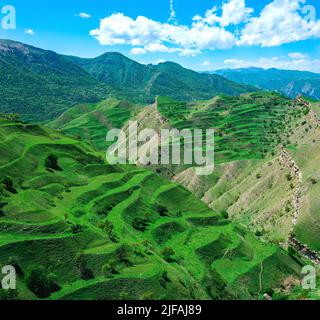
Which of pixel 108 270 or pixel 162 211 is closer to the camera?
pixel 108 270

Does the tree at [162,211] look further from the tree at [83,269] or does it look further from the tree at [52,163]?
the tree at [83,269]

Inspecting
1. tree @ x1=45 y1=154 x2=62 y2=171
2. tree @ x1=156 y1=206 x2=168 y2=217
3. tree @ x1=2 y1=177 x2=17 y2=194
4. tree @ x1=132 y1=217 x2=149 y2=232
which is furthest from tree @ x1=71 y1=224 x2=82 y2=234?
tree @ x1=45 y1=154 x2=62 y2=171

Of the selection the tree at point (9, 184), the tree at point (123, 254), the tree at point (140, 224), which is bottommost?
the tree at point (123, 254)

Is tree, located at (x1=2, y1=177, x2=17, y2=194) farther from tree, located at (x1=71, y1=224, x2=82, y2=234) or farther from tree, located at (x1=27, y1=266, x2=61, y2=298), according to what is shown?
tree, located at (x1=27, y1=266, x2=61, y2=298)

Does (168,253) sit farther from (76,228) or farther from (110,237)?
(76,228)

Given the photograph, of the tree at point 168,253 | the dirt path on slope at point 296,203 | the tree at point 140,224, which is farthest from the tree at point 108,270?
the dirt path on slope at point 296,203

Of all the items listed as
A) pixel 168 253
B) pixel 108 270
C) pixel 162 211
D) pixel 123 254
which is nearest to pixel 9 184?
pixel 123 254

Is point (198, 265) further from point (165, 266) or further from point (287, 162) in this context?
point (287, 162)

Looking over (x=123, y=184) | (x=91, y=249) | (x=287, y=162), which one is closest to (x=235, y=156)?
(x=287, y=162)

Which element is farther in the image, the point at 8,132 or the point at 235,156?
the point at 235,156
